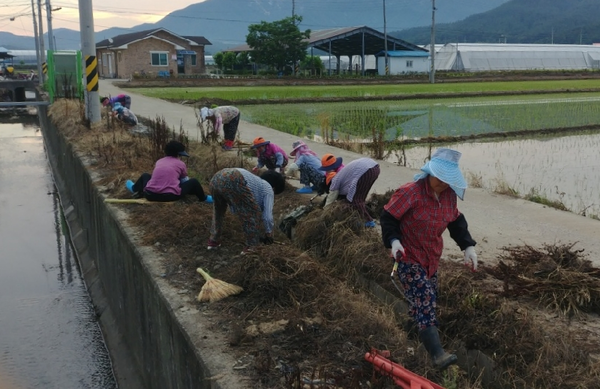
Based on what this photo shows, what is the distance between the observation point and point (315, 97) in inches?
1151

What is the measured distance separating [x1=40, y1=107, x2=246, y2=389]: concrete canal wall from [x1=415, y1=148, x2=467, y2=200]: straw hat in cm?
162

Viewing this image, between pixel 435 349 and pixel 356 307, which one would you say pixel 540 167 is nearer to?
Result: pixel 356 307

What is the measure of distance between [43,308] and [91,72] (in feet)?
23.0

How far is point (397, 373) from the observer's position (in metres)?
3.21

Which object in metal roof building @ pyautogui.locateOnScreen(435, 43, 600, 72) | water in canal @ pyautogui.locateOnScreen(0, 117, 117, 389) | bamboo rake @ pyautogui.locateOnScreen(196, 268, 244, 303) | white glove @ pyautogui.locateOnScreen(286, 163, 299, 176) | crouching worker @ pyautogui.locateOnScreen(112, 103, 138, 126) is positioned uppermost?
metal roof building @ pyautogui.locateOnScreen(435, 43, 600, 72)

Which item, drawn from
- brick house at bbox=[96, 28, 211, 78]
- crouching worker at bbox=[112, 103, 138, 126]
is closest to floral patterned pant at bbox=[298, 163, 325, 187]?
crouching worker at bbox=[112, 103, 138, 126]

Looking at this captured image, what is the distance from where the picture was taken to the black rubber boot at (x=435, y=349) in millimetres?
3648

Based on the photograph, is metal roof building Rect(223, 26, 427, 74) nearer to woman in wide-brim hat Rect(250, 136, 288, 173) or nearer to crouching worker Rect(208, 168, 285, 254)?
woman in wide-brim hat Rect(250, 136, 288, 173)

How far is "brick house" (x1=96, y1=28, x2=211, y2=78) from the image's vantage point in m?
51.8

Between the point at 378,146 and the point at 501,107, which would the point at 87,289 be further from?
the point at 501,107

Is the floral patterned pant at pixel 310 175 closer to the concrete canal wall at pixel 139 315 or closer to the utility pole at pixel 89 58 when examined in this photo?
the concrete canal wall at pixel 139 315

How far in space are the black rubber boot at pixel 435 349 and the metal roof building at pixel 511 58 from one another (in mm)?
63230

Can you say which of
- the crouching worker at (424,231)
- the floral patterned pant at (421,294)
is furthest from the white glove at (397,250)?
the floral patterned pant at (421,294)

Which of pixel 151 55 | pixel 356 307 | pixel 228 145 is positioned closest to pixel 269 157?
pixel 228 145
